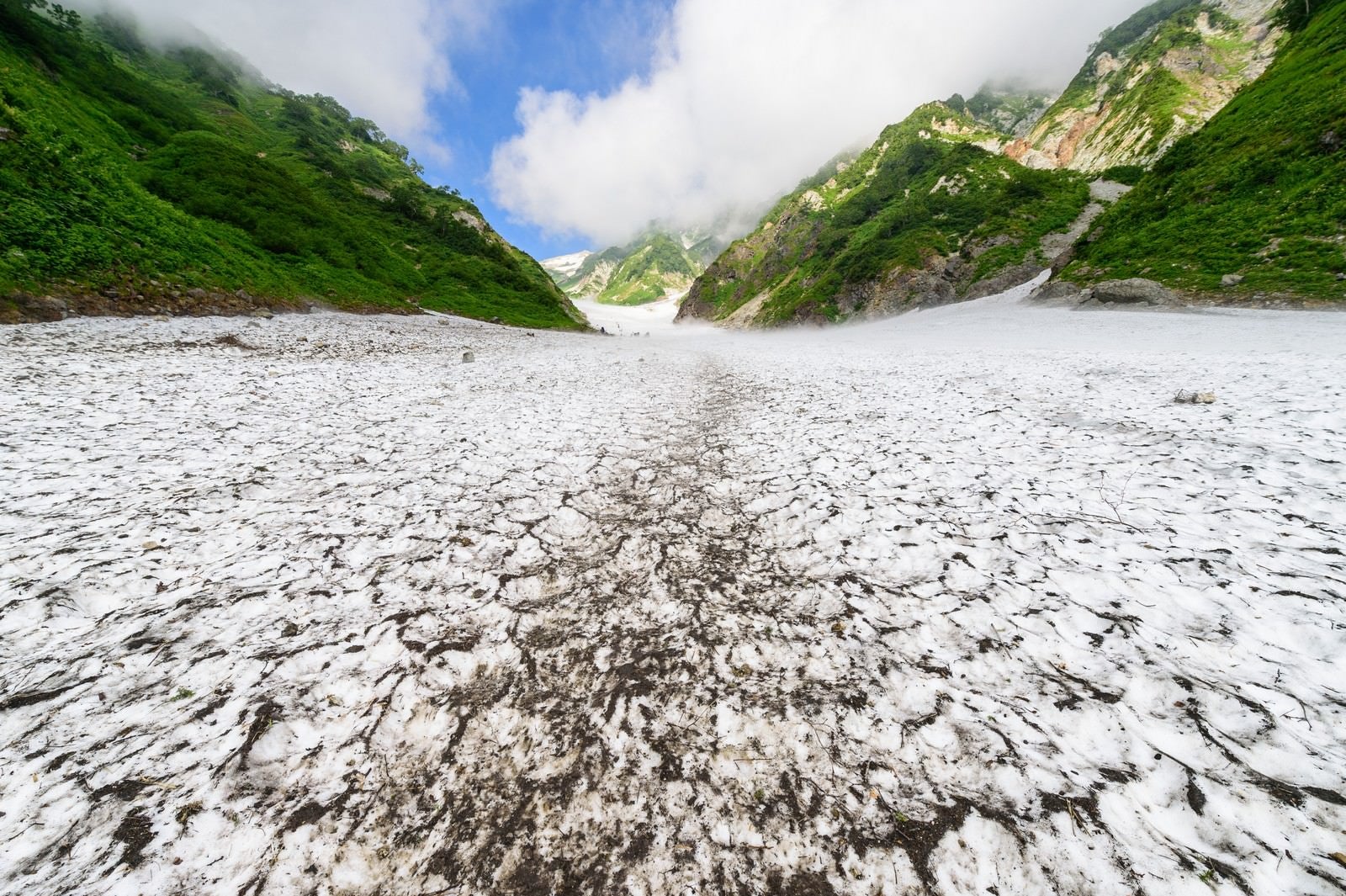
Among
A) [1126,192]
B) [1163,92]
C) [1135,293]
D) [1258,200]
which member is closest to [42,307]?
[1135,293]

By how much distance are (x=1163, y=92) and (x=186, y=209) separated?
113m

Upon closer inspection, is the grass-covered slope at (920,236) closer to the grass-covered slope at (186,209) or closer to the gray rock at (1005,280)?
the gray rock at (1005,280)

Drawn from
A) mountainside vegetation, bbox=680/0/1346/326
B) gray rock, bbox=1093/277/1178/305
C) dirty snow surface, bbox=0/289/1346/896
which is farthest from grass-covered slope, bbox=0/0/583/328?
gray rock, bbox=1093/277/1178/305

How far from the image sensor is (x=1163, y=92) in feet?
211

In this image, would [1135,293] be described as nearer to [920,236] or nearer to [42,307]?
[920,236]

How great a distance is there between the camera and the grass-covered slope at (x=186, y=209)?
1667 centimetres

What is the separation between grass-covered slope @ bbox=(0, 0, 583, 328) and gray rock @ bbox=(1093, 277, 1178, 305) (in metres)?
49.3

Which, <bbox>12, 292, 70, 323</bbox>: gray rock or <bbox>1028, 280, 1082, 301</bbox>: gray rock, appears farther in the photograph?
<bbox>1028, 280, 1082, 301</bbox>: gray rock

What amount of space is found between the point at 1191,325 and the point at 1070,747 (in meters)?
28.7

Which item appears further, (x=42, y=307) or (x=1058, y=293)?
(x=1058, y=293)

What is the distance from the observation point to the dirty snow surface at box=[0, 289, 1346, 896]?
2.73 metres

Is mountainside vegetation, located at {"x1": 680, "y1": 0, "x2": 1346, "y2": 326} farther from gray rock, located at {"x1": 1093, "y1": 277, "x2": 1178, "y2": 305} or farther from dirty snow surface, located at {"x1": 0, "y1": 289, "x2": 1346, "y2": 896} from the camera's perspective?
dirty snow surface, located at {"x1": 0, "y1": 289, "x2": 1346, "y2": 896}

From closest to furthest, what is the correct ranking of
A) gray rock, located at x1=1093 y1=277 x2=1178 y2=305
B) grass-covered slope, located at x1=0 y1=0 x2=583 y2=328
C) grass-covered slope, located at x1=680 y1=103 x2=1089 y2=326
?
grass-covered slope, located at x1=0 y1=0 x2=583 y2=328 < gray rock, located at x1=1093 y1=277 x2=1178 y2=305 < grass-covered slope, located at x1=680 y1=103 x2=1089 y2=326

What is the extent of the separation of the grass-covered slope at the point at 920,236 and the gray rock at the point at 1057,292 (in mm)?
13406
